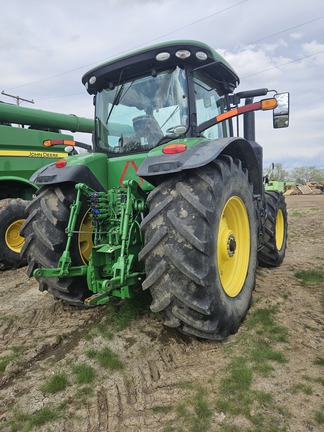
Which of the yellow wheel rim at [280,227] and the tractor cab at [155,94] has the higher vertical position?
the tractor cab at [155,94]

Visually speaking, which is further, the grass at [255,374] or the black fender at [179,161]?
the black fender at [179,161]

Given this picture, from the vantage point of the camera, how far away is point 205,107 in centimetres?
329

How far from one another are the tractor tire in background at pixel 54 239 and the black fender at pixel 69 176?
0.33 ft

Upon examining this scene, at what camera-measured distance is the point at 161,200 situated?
229cm

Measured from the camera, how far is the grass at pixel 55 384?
1.98m

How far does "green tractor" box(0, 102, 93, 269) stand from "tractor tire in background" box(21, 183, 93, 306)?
236cm

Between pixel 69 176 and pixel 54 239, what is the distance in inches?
21.8

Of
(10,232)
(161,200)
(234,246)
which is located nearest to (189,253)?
(161,200)

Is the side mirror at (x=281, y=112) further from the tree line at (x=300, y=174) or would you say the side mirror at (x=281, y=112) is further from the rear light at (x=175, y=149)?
the tree line at (x=300, y=174)

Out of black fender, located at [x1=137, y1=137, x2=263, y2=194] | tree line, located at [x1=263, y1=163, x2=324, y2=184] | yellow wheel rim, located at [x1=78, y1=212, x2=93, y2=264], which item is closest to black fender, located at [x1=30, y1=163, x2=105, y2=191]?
yellow wheel rim, located at [x1=78, y1=212, x2=93, y2=264]

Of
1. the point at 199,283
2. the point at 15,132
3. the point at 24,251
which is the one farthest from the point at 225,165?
the point at 15,132

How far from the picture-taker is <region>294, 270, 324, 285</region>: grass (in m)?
3.68

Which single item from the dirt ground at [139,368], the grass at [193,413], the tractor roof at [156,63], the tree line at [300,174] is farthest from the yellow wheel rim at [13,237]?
the tree line at [300,174]

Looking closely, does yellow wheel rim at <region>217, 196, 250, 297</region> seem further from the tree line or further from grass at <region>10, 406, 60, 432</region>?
the tree line
